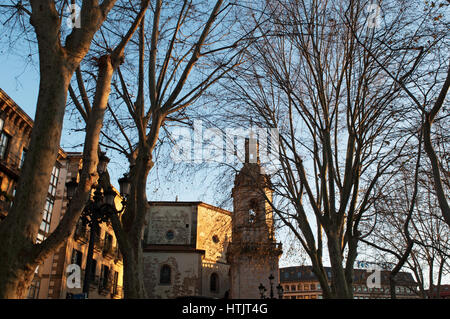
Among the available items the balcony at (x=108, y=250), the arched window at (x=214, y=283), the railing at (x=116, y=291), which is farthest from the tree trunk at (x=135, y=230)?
the arched window at (x=214, y=283)

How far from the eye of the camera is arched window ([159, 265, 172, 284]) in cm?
3191

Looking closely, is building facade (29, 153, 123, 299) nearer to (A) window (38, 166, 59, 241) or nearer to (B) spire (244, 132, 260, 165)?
(A) window (38, 166, 59, 241)

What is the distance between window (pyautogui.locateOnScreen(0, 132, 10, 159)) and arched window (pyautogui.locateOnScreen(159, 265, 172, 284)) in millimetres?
18303

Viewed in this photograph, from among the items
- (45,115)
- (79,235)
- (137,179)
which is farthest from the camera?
(79,235)

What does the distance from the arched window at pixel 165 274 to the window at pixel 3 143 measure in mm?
18303

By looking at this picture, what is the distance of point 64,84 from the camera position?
4.82 meters

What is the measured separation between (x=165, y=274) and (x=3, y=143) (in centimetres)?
1888

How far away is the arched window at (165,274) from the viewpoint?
31906mm

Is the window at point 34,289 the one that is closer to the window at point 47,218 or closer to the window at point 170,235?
→ the window at point 47,218

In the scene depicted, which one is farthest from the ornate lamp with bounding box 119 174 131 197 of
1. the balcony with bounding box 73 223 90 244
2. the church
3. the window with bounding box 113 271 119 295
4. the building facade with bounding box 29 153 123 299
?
the window with bounding box 113 271 119 295
